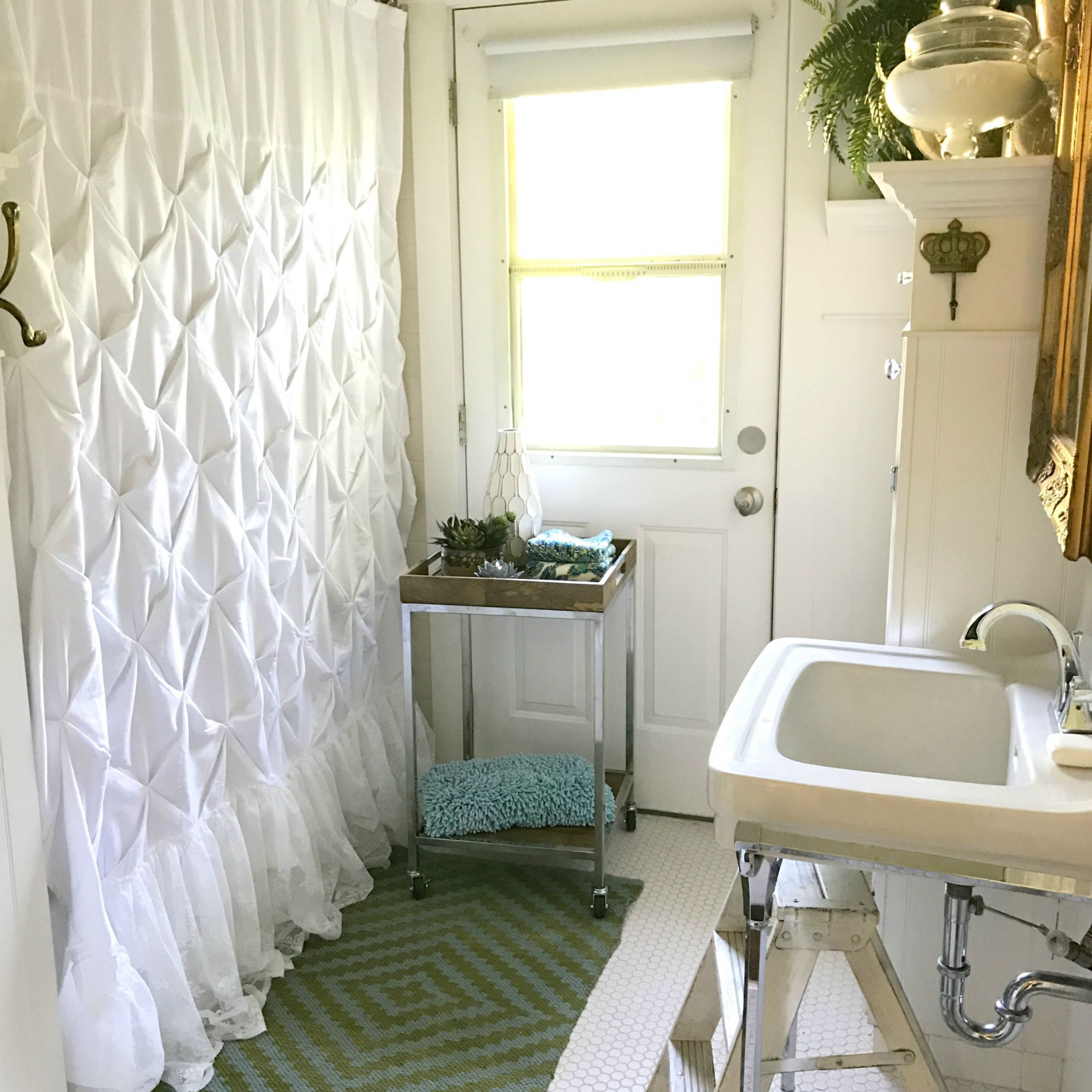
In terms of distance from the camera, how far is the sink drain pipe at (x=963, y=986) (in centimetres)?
139

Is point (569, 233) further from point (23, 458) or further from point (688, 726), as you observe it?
point (23, 458)

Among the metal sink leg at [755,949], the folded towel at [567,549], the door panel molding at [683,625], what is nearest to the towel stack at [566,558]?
the folded towel at [567,549]

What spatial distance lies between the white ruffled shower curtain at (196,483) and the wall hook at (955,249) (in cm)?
121

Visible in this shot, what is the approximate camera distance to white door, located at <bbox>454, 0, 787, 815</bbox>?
253 centimetres

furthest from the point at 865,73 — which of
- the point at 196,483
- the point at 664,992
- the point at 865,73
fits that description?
the point at 664,992

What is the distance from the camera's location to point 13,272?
4.93 ft

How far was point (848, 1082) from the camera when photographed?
1931mm

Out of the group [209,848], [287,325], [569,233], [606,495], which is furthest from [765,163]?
[209,848]

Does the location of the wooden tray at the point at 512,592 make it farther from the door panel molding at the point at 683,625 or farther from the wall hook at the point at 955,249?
the wall hook at the point at 955,249

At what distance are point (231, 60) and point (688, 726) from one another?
1832mm

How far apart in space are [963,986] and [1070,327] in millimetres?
881

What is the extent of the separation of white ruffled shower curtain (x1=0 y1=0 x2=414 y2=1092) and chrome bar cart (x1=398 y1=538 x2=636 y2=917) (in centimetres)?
14

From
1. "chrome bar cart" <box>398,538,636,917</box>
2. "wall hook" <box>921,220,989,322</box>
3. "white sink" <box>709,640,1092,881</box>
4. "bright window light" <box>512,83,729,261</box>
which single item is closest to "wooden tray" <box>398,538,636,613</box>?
"chrome bar cart" <box>398,538,636,917</box>

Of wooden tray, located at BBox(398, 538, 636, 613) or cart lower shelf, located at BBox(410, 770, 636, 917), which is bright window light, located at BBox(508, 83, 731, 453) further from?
cart lower shelf, located at BBox(410, 770, 636, 917)
